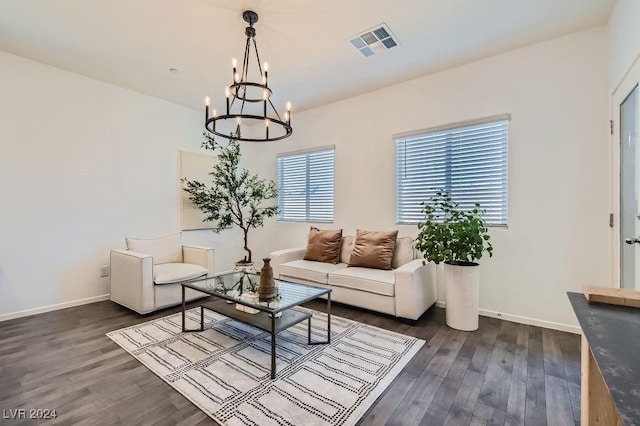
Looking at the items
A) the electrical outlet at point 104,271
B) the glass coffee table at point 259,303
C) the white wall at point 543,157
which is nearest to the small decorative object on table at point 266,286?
the glass coffee table at point 259,303

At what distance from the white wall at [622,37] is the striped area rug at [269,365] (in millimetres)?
2628

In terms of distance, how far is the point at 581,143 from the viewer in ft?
8.74

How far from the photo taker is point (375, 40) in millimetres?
2762

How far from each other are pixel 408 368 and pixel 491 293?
1.58 m

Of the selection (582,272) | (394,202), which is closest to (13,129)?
(394,202)

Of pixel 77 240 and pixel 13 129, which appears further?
pixel 77 240

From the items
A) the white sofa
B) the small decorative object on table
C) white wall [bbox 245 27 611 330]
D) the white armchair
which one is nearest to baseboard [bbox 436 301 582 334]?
white wall [bbox 245 27 611 330]

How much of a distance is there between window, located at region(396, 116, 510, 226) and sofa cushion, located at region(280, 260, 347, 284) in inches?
44.2

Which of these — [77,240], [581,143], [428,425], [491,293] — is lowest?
[428,425]

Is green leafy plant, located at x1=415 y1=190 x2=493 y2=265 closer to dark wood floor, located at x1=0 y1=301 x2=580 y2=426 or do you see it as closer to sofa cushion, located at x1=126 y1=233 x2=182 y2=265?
dark wood floor, located at x1=0 y1=301 x2=580 y2=426

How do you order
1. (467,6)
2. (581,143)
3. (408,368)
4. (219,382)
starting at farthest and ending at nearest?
(581,143) → (467,6) → (408,368) → (219,382)

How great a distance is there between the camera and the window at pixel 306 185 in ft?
14.8

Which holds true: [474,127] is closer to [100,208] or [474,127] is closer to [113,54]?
[113,54]

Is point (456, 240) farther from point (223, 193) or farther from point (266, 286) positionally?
point (223, 193)
